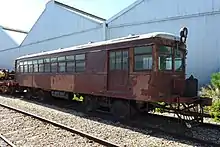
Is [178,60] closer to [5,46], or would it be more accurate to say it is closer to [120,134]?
[120,134]

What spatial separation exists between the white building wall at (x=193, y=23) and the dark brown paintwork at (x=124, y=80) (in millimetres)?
7406

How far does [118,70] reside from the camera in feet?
30.2

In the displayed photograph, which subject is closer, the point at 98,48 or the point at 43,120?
the point at 43,120

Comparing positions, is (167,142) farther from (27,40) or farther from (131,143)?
(27,40)

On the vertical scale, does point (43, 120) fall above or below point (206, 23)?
below

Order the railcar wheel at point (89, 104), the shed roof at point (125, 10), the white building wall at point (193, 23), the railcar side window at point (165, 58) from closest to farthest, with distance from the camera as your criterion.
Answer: the railcar side window at point (165, 58) → the railcar wheel at point (89, 104) → the white building wall at point (193, 23) → the shed roof at point (125, 10)

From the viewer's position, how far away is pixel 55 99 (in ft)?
52.1

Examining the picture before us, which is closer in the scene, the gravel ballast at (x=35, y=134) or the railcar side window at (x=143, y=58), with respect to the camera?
the gravel ballast at (x=35, y=134)

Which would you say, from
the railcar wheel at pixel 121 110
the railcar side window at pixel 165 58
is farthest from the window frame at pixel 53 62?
the railcar side window at pixel 165 58

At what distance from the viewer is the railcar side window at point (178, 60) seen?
341 inches

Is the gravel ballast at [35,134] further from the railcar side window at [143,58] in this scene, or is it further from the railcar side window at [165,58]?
the railcar side window at [165,58]

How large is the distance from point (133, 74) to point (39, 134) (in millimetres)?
3463

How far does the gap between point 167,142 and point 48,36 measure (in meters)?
24.4

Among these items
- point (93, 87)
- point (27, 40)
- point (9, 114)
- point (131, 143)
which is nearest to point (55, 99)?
point (9, 114)
